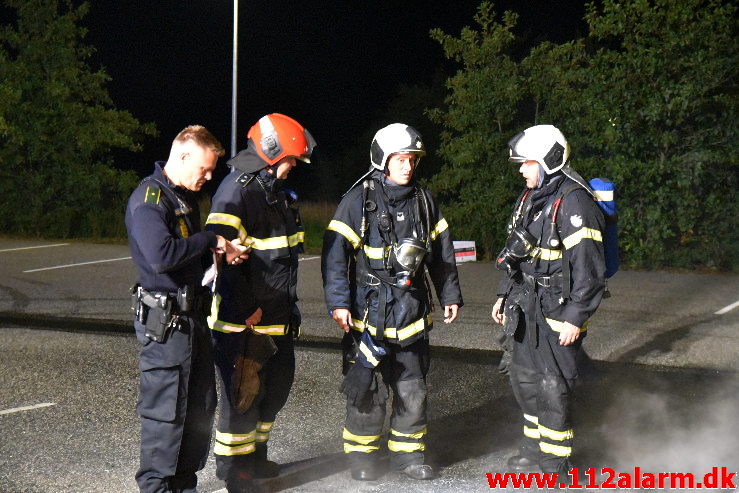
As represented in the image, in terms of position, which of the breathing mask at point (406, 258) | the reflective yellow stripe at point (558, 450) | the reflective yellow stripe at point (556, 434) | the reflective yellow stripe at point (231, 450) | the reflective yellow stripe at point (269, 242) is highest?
the reflective yellow stripe at point (269, 242)

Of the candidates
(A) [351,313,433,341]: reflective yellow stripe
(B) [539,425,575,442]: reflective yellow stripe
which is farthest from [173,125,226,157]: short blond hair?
(B) [539,425,575,442]: reflective yellow stripe

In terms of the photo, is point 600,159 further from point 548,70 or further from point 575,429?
point 575,429

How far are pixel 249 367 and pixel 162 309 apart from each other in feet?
2.53

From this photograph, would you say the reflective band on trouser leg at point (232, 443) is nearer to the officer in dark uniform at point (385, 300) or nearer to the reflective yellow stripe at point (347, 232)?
the officer in dark uniform at point (385, 300)

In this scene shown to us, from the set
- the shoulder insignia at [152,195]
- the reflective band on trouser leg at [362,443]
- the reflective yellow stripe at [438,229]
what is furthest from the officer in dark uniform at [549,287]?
the shoulder insignia at [152,195]

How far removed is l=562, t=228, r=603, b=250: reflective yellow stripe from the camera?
4.70 metres

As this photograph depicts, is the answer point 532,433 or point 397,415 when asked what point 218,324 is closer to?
point 397,415

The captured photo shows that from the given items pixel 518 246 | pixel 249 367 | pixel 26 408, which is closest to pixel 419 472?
pixel 249 367

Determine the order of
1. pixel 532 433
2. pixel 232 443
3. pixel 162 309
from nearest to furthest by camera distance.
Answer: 1. pixel 162 309
2. pixel 232 443
3. pixel 532 433

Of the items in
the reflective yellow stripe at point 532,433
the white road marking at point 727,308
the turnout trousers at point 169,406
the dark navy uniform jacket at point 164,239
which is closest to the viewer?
the dark navy uniform jacket at point 164,239

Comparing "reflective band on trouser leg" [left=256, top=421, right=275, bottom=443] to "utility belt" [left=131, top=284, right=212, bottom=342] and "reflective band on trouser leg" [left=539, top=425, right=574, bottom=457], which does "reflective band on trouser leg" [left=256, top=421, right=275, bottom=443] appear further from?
"reflective band on trouser leg" [left=539, top=425, right=574, bottom=457]

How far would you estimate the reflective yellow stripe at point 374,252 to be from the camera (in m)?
4.89

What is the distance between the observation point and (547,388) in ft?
15.7

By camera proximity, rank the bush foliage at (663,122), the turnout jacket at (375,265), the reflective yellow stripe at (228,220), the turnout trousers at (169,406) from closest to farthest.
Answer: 1. the turnout trousers at (169,406)
2. the reflective yellow stripe at (228,220)
3. the turnout jacket at (375,265)
4. the bush foliage at (663,122)
